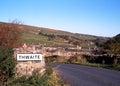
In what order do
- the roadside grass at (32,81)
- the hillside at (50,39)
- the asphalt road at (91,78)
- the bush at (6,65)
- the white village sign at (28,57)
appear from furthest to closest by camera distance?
the hillside at (50,39) < the asphalt road at (91,78) < the white village sign at (28,57) < the bush at (6,65) < the roadside grass at (32,81)

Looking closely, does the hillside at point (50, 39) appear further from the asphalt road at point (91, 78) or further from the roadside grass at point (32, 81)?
the roadside grass at point (32, 81)

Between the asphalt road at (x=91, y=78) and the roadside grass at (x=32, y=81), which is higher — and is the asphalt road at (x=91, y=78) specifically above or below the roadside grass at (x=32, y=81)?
below

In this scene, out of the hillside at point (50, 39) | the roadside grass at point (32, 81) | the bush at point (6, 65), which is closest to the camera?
the roadside grass at point (32, 81)

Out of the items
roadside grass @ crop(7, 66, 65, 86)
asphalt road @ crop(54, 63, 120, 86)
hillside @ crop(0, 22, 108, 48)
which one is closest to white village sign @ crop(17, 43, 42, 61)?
roadside grass @ crop(7, 66, 65, 86)

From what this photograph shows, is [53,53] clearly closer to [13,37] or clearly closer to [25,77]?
[13,37]

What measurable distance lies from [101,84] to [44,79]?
4801 millimetres

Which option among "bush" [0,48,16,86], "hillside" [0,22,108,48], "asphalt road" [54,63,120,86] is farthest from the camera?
"hillside" [0,22,108,48]

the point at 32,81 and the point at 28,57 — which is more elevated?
the point at 28,57

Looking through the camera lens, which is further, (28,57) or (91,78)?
(91,78)

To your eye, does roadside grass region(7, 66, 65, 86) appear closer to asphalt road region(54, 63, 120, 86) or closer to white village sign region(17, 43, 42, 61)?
white village sign region(17, 43, 42, 61)

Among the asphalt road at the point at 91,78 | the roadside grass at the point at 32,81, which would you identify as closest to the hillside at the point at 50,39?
the asphalt road at the point at 91,78

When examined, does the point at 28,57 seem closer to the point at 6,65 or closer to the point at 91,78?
the point at 6,65

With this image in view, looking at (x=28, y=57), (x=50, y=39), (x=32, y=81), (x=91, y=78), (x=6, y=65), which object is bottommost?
(x=50, y=39)

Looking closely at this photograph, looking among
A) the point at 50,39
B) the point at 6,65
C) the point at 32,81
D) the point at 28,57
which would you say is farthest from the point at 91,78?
the point at 50,39
